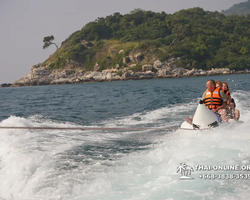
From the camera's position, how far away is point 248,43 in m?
68.2

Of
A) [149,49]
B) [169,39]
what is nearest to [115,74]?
[149,49]

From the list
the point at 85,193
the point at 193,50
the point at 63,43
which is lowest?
the point at 85,193

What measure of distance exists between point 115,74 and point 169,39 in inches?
741

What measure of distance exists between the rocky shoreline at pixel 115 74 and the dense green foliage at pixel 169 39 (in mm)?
2962

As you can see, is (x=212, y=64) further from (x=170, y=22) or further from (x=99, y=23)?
(x=99, y=23)

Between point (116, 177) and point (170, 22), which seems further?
point (170, 22)

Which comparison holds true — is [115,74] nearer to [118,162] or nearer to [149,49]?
[149,49]

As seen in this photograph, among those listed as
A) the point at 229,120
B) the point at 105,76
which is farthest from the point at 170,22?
the point at 229,120

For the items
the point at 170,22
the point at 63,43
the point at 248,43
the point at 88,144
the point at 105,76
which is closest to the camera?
the point at 88,144

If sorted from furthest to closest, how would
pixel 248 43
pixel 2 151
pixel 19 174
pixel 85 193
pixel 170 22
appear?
pixel 170 22 < pixel 248 43 < pixel 2 151 < pixel 19 174 < pixel 85 193

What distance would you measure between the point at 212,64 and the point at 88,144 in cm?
5839

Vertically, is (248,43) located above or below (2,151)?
above

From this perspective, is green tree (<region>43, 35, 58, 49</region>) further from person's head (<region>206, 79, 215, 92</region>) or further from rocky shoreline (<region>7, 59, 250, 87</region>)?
person's head (<region>206, 79, 215, 92</region>)

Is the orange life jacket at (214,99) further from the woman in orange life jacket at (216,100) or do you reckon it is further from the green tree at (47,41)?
the green tree at (47,41)
